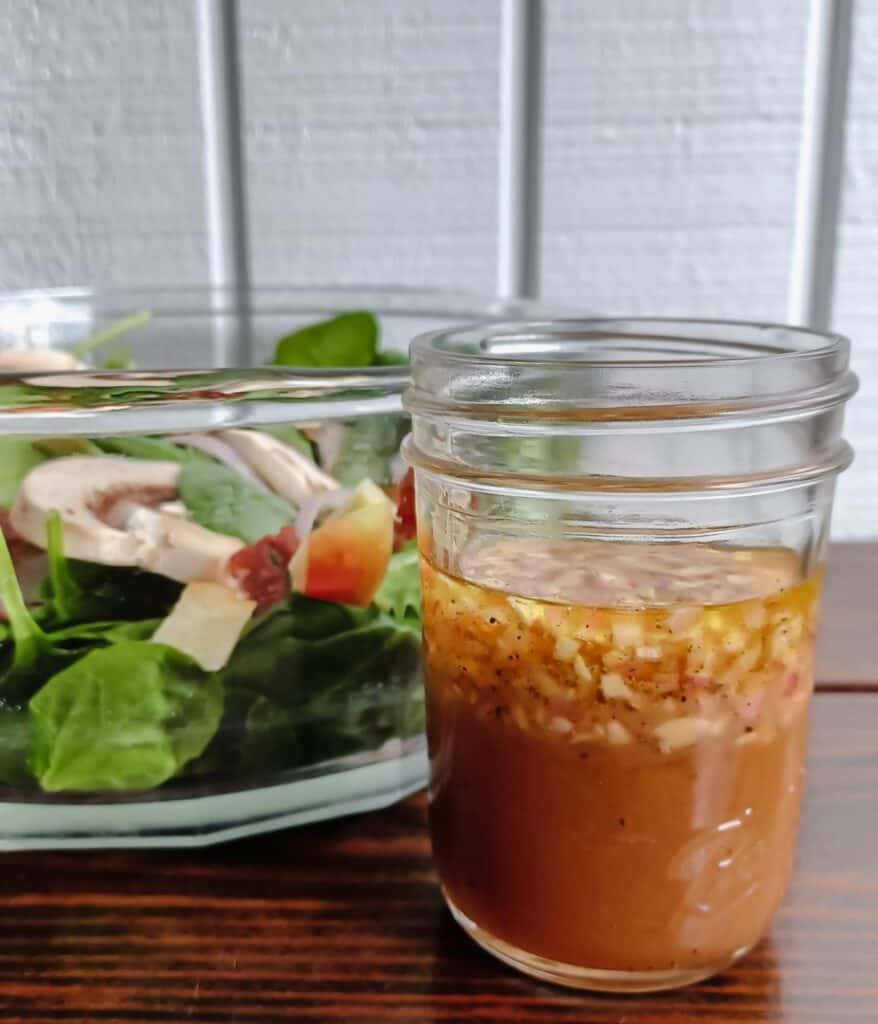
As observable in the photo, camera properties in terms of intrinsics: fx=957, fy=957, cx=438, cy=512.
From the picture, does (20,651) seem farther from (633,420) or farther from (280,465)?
(633,420)

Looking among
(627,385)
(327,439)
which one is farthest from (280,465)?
(627,385)

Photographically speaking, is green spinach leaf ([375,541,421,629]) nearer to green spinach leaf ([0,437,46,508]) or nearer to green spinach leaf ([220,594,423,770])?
green spinach leaf ([220,594,423,770])

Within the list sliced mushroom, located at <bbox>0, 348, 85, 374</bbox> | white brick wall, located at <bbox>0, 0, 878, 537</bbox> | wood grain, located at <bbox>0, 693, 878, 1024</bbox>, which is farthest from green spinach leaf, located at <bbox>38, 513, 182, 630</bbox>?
white brick wall, located at <bbox>0, 0, 878, 537</bbox>

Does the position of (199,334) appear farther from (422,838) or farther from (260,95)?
(422,838)

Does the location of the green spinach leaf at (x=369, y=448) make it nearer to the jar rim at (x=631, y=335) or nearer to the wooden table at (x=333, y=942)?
the jar rim at (x=631, y=335)

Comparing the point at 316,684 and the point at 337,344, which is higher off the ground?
the point at 337,344
